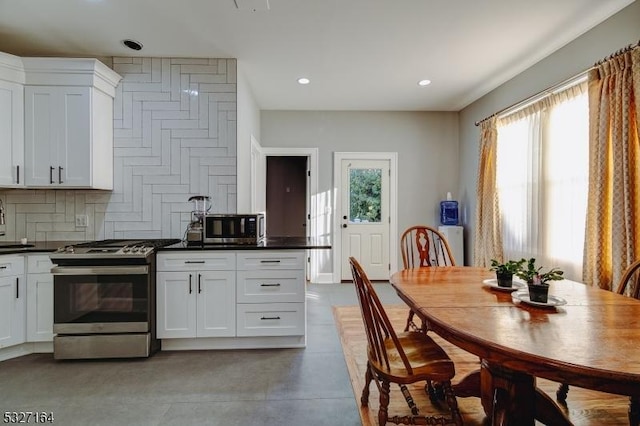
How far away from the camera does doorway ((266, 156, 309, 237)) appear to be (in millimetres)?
6379

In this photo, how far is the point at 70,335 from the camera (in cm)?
244

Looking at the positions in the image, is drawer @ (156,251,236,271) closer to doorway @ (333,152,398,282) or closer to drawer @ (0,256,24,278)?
drawer @ (0,256,24,278)

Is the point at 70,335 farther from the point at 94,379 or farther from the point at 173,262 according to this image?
the point at 173,262

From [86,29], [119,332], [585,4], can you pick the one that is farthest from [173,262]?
[585,4]

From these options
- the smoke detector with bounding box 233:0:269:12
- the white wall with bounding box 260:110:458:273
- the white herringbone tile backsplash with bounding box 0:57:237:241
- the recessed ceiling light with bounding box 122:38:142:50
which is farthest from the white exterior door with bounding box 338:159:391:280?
the recessed ceiling light with bounding box 122:38:142:50

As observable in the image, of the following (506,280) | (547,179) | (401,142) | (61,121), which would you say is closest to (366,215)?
(401,142)

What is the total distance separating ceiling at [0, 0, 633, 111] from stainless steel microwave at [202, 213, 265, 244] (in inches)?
62.7

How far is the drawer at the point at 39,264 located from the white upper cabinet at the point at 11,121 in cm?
68

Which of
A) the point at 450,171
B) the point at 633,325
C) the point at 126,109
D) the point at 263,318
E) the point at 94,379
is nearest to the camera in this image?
the point at 633,325

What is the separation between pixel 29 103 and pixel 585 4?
4505 millimetres

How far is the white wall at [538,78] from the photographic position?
7.72 ft

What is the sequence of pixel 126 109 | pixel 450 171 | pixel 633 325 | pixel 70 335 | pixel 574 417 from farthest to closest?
pixel 450 171, pixel 126 109, pixel 70 335, pixel 574 417, pixel 633 325

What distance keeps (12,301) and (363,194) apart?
413 cm

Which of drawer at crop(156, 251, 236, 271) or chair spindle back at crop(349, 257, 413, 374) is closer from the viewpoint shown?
chair spindle back at crop(349, 257, 413, 374)
